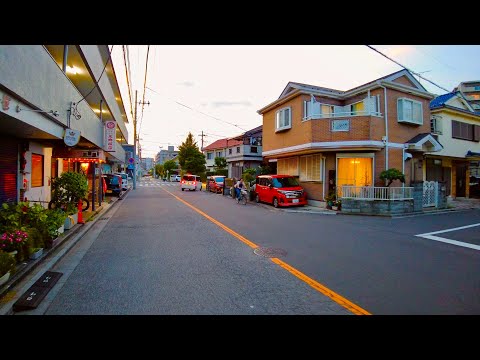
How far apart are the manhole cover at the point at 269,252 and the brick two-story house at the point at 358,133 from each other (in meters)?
9.91

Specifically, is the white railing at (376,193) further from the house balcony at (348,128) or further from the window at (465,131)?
the window at (465,131)

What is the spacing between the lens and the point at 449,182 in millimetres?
21391

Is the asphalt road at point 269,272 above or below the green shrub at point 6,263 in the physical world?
below

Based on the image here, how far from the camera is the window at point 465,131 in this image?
19875mm

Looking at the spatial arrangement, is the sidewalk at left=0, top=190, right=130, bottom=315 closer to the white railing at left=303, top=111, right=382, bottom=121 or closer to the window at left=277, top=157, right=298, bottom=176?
the white railing at left=303, top=111, right=382, bottom=121

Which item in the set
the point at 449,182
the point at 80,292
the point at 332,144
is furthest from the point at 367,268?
the point at 449,182

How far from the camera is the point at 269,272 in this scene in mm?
5023

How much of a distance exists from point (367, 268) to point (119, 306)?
462 cm

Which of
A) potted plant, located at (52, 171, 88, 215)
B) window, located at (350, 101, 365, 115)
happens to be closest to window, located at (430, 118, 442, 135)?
window, located at (350, 101, 365, 115)

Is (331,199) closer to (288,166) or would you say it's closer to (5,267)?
(288,166)

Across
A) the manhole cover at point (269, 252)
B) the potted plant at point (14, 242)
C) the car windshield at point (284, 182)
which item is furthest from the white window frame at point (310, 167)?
the potted plant at point (14, 242)

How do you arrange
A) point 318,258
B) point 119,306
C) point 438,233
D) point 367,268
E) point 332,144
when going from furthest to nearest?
1. point 332,144
2. point 438,233
3. point 318,258
4. point 367,268
5. point 119,306
